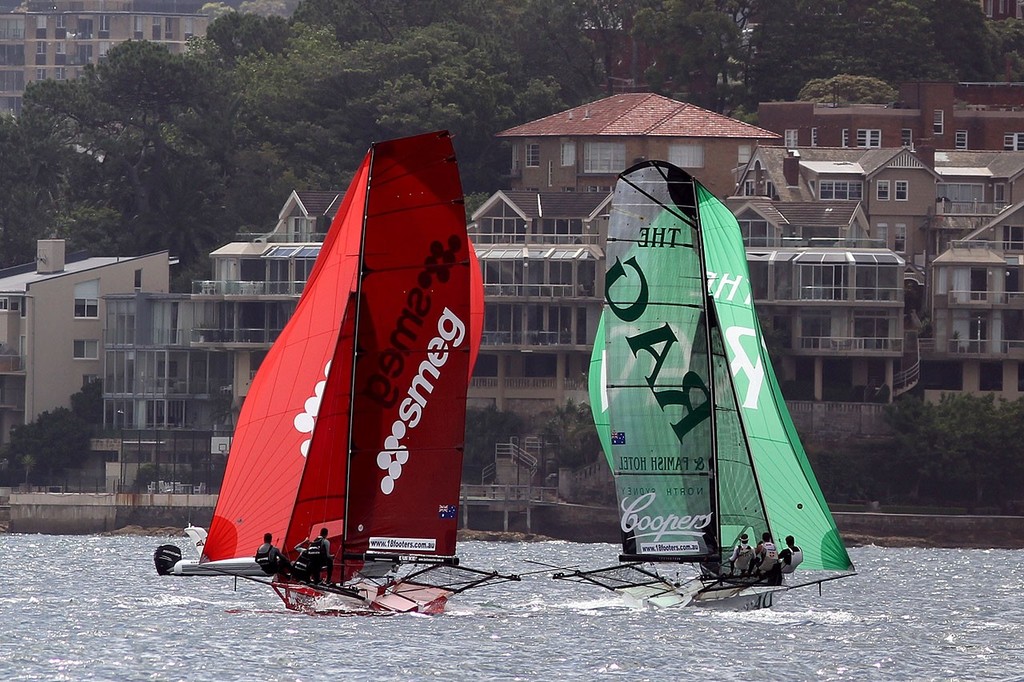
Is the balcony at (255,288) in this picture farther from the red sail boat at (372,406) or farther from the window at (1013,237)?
the red sail boat at (372,406)

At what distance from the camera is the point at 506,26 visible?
107750mm

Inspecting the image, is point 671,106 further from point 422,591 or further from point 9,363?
point 422,591

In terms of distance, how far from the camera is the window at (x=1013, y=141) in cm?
9900

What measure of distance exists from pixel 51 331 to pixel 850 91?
33.3m

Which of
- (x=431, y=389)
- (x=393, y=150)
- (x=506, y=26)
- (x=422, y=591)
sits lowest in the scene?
(x=422, y=591)

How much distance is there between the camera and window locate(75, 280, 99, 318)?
83.1 meters

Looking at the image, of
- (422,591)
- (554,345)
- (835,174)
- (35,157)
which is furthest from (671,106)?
(422,591)

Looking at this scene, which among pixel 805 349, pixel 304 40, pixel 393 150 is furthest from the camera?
pixel 304 40

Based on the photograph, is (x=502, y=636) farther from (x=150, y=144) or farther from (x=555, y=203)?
(x=150, y=144)

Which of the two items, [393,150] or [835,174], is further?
[835,174]

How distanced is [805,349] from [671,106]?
1724 cm

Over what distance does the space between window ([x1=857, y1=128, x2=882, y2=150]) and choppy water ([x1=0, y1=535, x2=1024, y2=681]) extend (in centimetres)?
4829

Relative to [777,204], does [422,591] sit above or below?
below

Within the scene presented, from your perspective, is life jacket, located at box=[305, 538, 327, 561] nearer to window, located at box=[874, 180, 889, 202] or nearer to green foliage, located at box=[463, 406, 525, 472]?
green foliage, located at box=[463, 406, 525, 472]
